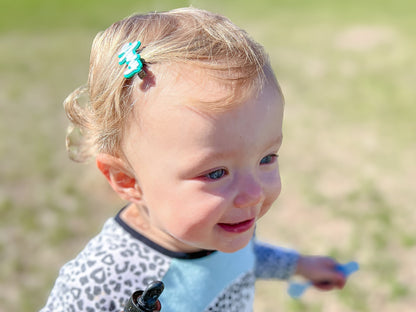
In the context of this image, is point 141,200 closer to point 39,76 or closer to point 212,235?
point 212,235

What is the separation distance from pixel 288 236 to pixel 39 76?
10.7ft

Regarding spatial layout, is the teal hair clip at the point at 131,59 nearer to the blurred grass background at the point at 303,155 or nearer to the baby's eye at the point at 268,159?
the baby's eye at the point at 268,159

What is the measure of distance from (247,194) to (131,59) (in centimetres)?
41

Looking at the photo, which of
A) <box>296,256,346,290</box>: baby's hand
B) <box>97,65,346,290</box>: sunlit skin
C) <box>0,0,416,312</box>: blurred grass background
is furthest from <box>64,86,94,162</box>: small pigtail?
<box>0,0,416,312</box>: blurred grass background

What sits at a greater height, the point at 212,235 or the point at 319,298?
the point at 212,235

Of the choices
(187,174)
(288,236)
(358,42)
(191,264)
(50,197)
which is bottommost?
(358,42)

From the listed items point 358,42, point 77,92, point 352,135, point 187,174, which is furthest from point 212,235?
point 358,42

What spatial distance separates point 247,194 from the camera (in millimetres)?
1307

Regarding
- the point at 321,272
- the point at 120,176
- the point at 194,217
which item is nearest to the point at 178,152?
the point at 194,217

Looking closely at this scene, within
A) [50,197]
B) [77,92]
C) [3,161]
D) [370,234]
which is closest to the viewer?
[77,92]

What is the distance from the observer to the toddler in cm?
127

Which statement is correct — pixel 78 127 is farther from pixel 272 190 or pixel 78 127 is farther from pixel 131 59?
pixel 272 190

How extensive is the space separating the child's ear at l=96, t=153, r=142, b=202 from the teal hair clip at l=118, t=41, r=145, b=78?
240 mm

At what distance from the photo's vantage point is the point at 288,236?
353cm
